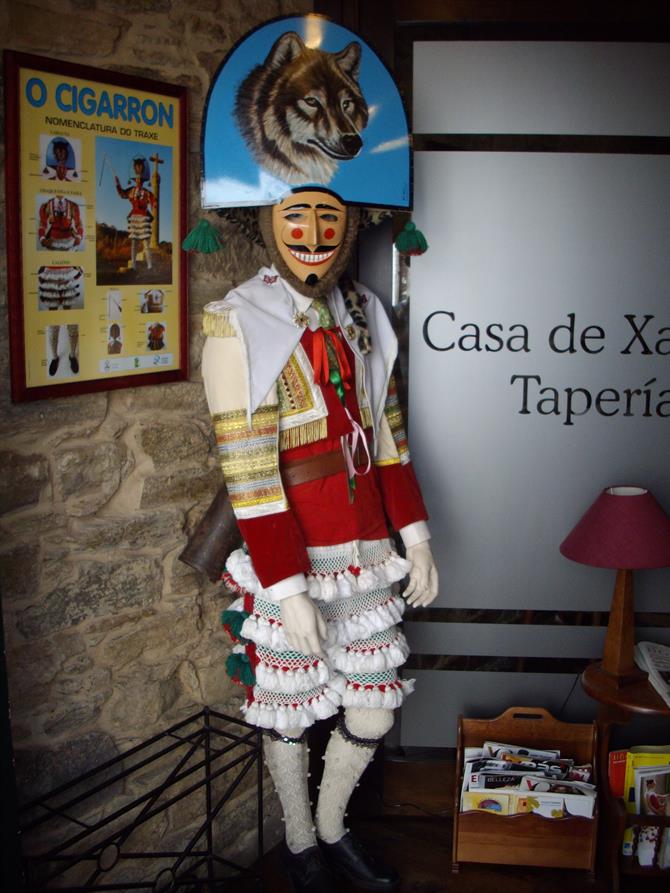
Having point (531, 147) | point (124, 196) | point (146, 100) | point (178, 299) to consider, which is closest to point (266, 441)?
point (178, 299)

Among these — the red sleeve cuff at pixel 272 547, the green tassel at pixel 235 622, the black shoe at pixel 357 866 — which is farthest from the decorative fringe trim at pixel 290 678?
the black shoe at pixel 357 866

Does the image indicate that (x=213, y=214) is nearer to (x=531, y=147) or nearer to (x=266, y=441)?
(x=266, y=441)

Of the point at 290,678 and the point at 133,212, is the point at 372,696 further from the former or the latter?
the point at 133,212

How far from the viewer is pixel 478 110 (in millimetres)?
2473

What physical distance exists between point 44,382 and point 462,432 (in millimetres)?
1179

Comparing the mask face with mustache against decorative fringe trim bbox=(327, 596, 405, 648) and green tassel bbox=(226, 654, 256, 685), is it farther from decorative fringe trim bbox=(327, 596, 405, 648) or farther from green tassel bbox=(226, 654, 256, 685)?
green tassel bbox=(226, 654, 256, 685)

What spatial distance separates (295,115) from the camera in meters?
1.95

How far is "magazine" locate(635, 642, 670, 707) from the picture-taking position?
7.85 feet

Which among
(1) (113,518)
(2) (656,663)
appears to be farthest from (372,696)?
(2) (656,663)

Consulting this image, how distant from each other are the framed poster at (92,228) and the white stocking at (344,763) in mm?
905

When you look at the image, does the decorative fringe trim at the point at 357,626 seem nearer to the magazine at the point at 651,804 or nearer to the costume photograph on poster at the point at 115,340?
the costume photograph on poster at the point at 115,340

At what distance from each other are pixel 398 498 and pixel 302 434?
348mm

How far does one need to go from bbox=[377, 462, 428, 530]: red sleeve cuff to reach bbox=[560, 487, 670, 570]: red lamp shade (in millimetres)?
419

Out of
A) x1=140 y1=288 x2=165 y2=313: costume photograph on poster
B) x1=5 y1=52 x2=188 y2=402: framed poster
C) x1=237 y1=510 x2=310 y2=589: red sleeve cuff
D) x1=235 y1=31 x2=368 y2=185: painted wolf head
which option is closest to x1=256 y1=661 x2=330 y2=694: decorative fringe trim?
x1=237 y1=510 x2=310 y2=589: red sleeve cuff
